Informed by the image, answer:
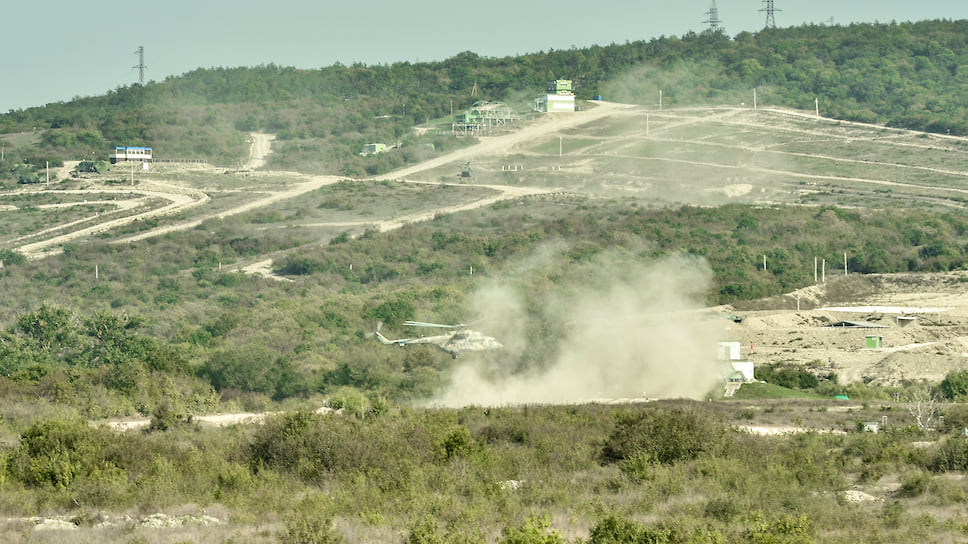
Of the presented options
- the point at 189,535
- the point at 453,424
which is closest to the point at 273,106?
the point at 453,424

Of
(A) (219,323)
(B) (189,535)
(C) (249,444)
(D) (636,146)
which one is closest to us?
(B) (189,535)

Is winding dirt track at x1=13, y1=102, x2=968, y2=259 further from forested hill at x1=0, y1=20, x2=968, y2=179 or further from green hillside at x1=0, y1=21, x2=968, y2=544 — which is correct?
forested hill at x1=0, y1=20, x2=968, y2=179

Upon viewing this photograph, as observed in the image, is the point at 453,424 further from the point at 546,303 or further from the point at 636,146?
the point at 636,146

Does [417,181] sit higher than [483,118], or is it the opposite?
[483,118]

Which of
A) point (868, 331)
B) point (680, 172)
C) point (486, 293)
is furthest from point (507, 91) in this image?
point (868, 331)

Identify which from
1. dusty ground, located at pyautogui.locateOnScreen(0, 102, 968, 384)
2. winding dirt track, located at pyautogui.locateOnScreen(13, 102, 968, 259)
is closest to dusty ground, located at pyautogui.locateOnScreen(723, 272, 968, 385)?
dusty ground, located at pyautogui.locateOnScreen(0, 102, 968, 384)

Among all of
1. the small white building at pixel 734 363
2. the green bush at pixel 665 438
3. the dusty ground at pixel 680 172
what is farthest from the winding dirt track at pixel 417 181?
the green bush at pixel 665 438

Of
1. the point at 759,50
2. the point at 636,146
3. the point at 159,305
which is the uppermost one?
the point at 759,50

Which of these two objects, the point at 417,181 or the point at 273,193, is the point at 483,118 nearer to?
the point at 417,181

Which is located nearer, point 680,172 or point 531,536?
point 531,536
